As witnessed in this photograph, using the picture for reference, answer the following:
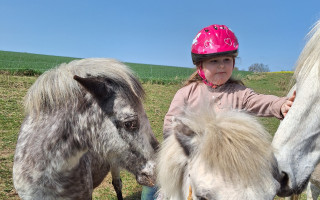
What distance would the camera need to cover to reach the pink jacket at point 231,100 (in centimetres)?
244

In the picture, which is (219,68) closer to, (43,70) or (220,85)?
(220,85)

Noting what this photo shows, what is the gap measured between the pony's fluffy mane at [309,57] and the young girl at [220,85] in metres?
0.27

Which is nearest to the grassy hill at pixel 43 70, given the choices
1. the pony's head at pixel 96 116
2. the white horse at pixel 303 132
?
the pony's head at pixel 96 116

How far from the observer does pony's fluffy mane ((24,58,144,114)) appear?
246 centimetres

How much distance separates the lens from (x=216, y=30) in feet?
8.21

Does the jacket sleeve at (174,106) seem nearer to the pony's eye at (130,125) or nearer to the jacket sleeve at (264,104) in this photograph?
the pony's eye at (130,125)

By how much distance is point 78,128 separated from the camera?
2463 millimetres

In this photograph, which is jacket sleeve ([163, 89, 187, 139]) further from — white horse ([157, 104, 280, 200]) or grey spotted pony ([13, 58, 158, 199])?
white horse ([157, 104, 280, 200])

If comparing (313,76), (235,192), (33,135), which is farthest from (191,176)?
(33,135)

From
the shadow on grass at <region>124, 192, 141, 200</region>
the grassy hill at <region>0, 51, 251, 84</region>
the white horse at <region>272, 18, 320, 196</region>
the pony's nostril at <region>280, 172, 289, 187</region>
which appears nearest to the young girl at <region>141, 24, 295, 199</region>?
the white horse at <region>272, 18, 320, 196</region>

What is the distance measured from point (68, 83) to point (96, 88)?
0.30 metres

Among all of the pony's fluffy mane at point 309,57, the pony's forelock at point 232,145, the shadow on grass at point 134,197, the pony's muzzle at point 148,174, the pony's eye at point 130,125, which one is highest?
the pony's fluffy mane at point 309,57

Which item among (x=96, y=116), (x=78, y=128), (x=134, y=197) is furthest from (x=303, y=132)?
(x=134, y=197)

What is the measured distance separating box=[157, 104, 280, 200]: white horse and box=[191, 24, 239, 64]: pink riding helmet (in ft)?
2.95
